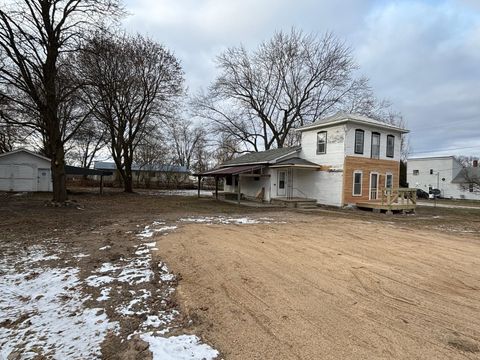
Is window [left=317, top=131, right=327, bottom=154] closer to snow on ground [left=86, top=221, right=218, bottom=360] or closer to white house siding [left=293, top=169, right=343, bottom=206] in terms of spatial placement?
white house siding [left=293, top=169, right=343, bottom=206]

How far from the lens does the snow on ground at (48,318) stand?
324 centimetres

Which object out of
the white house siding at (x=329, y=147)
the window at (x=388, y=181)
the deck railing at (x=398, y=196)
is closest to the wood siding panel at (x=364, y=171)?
the window at (x=388, y=181)

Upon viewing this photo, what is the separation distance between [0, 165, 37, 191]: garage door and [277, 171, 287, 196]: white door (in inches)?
829

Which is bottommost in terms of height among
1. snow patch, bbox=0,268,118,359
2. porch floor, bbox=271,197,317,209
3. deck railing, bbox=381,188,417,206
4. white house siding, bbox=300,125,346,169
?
snow patch, bbox=0,268,118,359

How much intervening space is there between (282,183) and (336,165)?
4001 mm

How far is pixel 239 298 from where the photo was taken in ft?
14.7

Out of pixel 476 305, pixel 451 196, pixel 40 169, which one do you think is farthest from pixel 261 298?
pixel 451 196

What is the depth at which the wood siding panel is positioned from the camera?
65.7 ft

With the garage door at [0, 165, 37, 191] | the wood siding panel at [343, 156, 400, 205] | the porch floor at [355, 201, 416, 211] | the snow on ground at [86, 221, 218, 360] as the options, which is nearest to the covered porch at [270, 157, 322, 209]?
the wood siding panel at [343, 156, 400, 205]

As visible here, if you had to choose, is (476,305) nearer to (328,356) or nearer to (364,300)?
(364,300)

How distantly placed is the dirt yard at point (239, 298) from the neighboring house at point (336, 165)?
12.0m

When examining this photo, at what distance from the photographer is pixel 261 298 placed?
445 centimetres

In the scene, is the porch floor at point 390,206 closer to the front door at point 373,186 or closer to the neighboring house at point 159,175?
the front door at point 373,186

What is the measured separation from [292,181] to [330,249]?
15.5 meters
